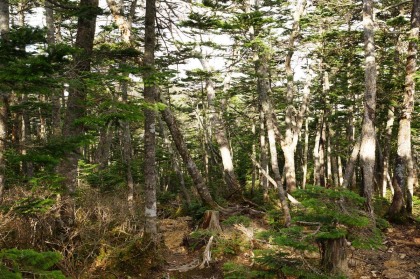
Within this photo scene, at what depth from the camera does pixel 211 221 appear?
398 inches

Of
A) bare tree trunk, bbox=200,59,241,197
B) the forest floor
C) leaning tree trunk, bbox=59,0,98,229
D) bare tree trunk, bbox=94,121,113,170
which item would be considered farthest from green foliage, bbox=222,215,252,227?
bare tree trunk, bbox=94,121,113,170

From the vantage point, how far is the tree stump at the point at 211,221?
9969mm

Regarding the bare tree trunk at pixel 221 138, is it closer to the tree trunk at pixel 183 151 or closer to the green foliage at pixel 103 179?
the tree trunk at pixel 183 151

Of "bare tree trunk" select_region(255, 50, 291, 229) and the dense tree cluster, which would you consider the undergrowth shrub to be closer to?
the dense tree cluster

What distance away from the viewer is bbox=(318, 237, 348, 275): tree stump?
17.5 ft

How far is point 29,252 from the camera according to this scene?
8.53 ft

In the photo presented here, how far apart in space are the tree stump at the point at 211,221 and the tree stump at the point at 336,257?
487 cm

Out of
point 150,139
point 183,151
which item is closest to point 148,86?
point 150,139

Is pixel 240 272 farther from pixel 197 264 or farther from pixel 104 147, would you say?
pixel 104 147

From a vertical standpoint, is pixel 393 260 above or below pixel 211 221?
below

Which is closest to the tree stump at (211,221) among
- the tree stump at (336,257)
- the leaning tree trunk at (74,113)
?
the leaning tree trunk at (74,113)

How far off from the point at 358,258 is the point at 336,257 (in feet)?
14.0

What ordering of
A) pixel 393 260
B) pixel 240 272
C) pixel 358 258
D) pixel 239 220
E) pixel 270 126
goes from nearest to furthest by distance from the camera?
pixel 240 272 < pixel 393 260 < pixel 358 258 < pixel 239 220 < pixel 270 126

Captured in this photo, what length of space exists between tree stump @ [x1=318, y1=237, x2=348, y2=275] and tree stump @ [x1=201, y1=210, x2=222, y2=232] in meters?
4.87
